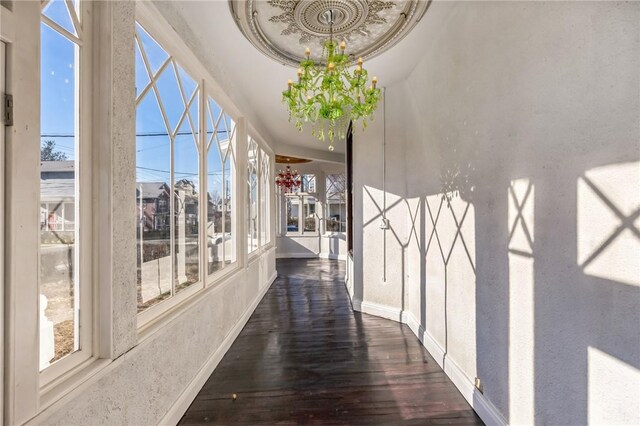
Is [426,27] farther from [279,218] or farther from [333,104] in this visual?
[279,218]

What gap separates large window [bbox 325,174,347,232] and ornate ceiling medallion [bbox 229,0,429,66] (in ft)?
21.5

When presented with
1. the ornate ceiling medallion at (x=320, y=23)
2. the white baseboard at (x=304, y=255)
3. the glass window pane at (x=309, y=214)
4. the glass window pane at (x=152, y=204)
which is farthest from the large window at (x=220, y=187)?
the glass window pane at (x=309, y=214)

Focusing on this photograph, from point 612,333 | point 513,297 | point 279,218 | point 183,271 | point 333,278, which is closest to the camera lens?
point 612,333

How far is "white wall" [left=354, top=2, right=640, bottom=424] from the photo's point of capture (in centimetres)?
113

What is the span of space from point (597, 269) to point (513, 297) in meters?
0.53

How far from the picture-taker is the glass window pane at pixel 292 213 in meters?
9.51

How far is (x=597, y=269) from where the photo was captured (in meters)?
1.21

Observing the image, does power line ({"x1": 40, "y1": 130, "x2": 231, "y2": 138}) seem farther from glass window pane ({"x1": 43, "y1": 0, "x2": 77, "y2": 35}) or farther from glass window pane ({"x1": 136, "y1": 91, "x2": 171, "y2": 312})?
glass window pane ({"x1": 43, "y1": 0, "x2": 77, "y2": 35})

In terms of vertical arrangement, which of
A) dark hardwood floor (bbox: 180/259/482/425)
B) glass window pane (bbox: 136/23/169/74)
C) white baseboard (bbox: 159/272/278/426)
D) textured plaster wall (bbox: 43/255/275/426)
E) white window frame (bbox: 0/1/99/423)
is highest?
glass window pane (bbox: 136/23/169/74)

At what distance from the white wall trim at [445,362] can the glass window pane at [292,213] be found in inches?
222

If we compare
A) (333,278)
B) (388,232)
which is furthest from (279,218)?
(388,232)

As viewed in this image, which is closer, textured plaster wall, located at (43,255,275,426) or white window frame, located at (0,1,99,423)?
white window frame, located at (0,1,99,423)

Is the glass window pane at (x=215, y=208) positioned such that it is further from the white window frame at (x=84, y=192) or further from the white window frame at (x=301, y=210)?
the white window frame at (x=301, y=210)

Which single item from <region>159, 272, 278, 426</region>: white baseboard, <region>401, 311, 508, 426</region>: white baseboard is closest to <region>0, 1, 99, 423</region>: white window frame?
<region>159, 272, 278, 426</region>: white baseboard
